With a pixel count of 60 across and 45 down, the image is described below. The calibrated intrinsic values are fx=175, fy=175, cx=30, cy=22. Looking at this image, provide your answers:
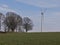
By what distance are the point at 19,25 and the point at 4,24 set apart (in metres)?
7.37

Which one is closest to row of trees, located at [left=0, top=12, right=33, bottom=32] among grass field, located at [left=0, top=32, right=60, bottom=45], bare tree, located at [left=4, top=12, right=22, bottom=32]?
bare tree, located at [left=4, top=12, right=22, bottom=32]

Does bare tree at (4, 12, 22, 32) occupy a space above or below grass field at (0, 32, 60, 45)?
above

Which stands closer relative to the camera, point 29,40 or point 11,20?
point 29,40

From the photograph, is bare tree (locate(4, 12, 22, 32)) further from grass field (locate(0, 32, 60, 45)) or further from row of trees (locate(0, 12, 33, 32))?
grass field (locate(0, 32, 60, 45))

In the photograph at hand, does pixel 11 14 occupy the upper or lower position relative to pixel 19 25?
upper

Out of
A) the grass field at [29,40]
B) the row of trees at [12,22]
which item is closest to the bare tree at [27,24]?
the row of trees at [12,22]

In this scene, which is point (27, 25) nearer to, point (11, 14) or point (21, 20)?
point (21, 20)

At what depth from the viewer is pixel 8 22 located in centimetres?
7650

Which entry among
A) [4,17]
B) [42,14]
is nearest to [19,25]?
[4,17]

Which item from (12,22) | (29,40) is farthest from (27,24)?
(29,40)

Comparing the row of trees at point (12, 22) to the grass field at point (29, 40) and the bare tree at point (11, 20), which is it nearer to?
the bare tree at point (11, 20)

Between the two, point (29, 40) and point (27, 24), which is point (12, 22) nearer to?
point (27, 24)

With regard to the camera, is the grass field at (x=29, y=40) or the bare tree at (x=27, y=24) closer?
the grass field at (x=29, y=40)

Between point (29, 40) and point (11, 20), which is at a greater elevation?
point (11, 20)
